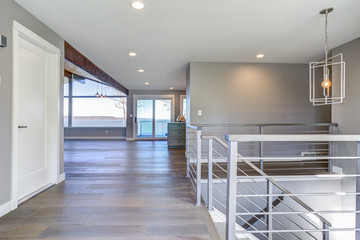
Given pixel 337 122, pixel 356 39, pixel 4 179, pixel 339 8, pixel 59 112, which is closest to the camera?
pixel 4 179

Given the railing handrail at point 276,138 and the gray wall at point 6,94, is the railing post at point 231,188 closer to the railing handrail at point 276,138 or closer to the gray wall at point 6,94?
the railing handrail at point 276,138

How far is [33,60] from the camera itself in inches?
101

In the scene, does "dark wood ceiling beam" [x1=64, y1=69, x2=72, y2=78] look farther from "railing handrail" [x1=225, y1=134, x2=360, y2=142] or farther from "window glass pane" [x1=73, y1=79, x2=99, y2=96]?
"railing handrail" [x1=225, y1=134, x2=360, y2=142]

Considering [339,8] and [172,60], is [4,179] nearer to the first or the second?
[172,60]

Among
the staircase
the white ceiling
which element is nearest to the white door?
the white ceiling

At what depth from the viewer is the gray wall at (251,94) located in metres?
4.36

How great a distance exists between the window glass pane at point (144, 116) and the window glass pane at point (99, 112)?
82cm

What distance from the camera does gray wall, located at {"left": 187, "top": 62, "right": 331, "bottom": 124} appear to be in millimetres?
4355

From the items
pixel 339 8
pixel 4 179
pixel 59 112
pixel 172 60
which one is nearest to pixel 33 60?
pixel 59 112

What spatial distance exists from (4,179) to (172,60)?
3296 millimetres

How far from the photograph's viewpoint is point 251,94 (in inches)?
175

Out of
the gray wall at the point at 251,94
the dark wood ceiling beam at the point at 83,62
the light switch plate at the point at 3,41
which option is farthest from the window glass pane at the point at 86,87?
the light switch plate at the point at 3,41

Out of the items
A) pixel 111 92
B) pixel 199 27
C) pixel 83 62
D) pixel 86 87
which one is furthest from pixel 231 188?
pixel 86 87

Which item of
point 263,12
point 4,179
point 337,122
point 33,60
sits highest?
point 263,12
